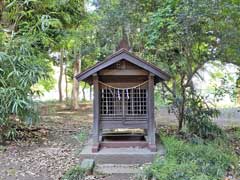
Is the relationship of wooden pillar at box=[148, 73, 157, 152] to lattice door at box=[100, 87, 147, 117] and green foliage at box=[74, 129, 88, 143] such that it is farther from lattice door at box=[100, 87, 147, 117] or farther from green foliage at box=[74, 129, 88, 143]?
green foliage at box=[74, 129, 88, 143]

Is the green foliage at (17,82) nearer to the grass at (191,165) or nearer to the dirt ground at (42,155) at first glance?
the dirt ground at (42,155)

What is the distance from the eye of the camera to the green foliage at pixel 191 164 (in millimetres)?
4277

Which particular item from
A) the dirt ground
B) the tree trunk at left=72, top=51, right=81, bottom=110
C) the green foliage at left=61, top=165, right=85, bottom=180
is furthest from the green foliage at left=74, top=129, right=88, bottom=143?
the tree trunk at left=72, top=51, right=81, bottom=110

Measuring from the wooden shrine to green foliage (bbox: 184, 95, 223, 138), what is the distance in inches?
72.1

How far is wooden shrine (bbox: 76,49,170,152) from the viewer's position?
5.95 meters

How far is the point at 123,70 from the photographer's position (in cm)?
600

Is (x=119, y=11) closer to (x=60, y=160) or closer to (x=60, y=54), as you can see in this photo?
(x=60, y=160)

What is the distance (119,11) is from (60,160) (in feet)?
14.1

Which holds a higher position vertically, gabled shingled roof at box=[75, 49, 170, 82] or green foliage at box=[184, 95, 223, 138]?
gabled shingled roof at box=[75, 49, 170, 82]

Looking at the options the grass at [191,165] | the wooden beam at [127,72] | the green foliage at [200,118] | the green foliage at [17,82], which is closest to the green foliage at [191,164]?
the grass at [191,165]

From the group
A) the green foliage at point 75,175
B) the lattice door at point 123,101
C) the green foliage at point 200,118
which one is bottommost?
the green foliage at point 75,175

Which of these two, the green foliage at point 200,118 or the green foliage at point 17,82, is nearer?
the green foliage at point 17,82

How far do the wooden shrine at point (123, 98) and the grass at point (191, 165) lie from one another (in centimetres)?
70

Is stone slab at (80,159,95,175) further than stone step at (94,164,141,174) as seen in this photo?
No
